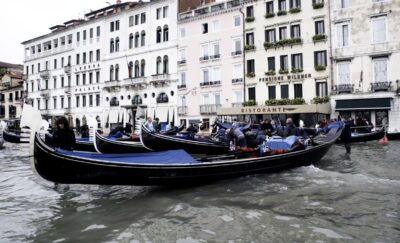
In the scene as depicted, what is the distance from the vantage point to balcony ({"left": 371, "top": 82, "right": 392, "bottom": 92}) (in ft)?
70.0

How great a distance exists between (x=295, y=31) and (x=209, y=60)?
24.0 ft

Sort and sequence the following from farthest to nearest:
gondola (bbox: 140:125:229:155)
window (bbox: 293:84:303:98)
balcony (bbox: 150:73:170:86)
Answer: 1. balcony (bbox: 150:73:170:86)
2. window (bbox: 293:84:303:98)
3. gondola (bbox: 140:125:229:155)

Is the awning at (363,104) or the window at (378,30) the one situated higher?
the window at (378,30)

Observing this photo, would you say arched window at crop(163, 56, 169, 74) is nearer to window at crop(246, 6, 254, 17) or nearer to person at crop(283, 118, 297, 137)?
window at crop(246, 6, 254, 17)

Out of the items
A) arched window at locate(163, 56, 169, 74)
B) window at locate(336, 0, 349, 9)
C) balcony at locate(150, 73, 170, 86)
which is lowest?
balcony at locate(150, 73, 170, 86)

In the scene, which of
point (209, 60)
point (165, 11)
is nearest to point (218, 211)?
point (209, 60)

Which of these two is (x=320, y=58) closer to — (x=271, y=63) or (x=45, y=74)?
(x=271, y=63)

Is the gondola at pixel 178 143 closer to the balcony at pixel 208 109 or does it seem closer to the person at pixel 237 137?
the person at pixel 237 137

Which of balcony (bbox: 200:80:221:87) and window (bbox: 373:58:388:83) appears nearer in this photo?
window (bbox: 373:58:388:83)

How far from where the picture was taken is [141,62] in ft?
110

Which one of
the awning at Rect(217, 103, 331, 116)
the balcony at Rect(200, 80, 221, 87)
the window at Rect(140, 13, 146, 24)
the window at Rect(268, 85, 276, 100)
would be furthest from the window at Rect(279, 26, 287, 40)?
the window at Rect(140, 13, 146, 24)

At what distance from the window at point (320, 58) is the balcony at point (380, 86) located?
11.2 ft

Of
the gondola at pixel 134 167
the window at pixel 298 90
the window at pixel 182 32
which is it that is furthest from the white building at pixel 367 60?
the gondola at pixel 134 167

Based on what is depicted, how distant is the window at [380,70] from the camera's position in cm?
2173
